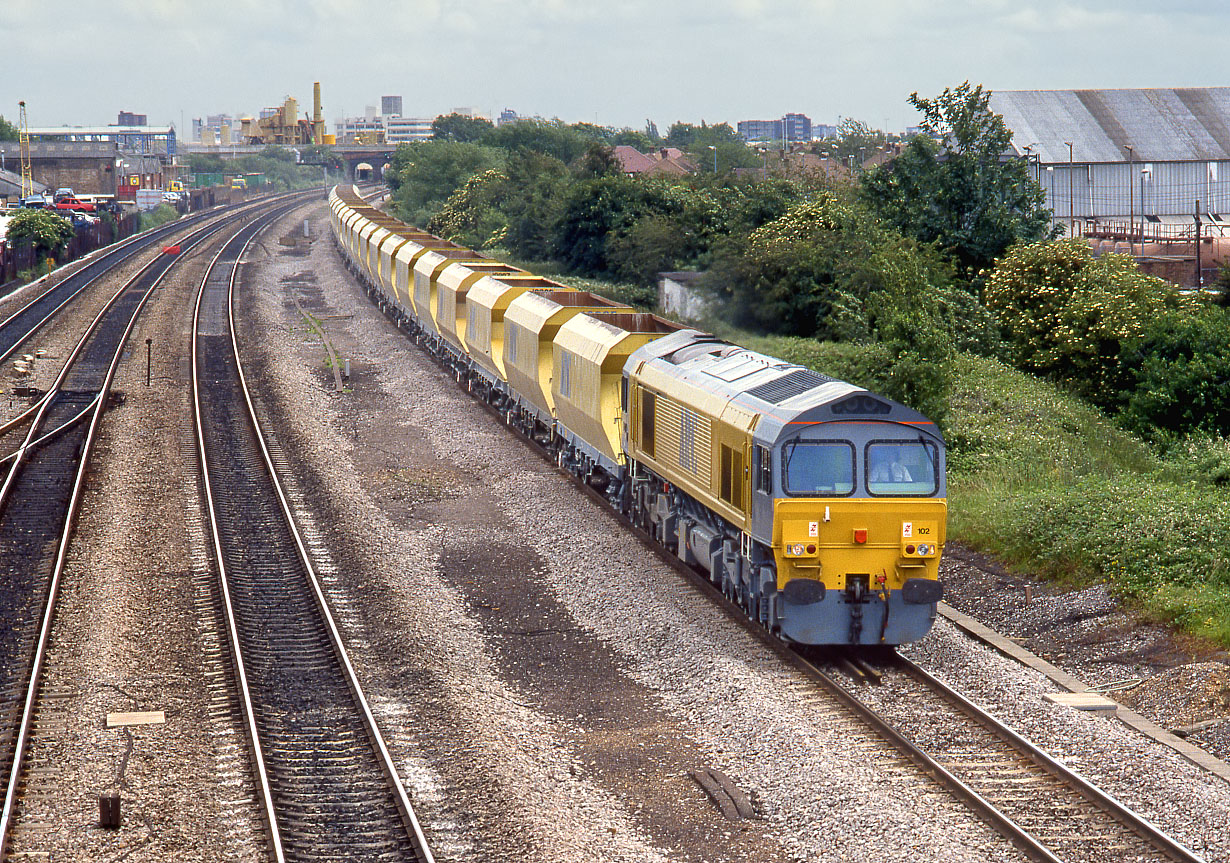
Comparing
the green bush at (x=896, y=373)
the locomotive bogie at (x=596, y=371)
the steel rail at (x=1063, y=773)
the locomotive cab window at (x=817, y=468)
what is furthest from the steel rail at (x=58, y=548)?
the green bush at (x=896, y=373)

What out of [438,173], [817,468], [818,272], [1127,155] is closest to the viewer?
[817,468]

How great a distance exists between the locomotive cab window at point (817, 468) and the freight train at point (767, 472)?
0.06 ft

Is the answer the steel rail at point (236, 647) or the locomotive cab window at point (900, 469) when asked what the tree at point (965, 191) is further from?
the locomotive cab window at point (900, 469)

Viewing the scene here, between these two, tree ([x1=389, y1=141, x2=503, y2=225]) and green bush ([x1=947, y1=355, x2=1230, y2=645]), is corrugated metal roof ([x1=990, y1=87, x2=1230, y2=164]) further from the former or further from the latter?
tree ([x1=389, y1=141, x2=503, y2=225])

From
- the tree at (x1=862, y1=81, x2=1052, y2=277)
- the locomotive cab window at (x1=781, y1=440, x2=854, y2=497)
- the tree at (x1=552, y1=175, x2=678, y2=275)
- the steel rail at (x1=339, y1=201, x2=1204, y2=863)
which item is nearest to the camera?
the steel rail at (x1=339, y1=201, x2=1204, y2=863)

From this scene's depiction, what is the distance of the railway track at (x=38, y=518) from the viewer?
48.7 ft

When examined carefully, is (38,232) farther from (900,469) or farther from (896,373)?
(900,469)

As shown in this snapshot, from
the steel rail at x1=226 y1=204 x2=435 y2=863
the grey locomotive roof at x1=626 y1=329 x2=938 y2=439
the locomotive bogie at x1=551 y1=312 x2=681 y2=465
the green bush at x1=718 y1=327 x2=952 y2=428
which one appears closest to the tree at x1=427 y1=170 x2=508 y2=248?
the green bush at x1=718 y1=327 x2=952 y2=428

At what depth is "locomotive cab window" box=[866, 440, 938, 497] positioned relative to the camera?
1617 cm

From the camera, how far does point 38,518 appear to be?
78.2 feet

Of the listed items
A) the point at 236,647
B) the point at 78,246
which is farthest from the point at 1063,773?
the point at 78,246

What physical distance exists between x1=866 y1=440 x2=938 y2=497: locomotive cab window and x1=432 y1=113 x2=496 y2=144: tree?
13986cm

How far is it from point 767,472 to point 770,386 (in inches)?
73.6

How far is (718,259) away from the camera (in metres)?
45.2
